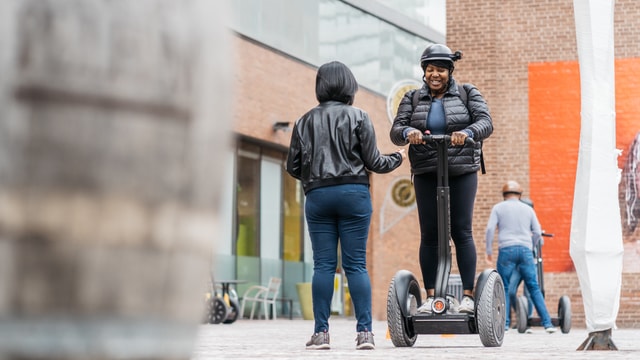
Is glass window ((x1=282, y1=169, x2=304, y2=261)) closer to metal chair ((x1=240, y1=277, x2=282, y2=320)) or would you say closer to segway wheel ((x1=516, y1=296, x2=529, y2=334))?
metal chair ((x1=240, y1=277, x2=282, y2=320))

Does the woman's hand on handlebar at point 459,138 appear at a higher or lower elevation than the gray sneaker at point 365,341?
higher

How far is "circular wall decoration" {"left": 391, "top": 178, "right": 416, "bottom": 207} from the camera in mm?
27936

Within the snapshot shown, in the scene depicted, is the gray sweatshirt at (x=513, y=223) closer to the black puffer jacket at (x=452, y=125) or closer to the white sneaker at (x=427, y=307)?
the white sneaker at (x=427, y=307)

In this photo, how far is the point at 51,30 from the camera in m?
0.76

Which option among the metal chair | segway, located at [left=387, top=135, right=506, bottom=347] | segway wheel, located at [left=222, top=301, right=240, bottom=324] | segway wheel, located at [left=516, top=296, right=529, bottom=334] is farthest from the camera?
the metal chair

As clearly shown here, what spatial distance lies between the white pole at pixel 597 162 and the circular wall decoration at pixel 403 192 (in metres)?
20.9

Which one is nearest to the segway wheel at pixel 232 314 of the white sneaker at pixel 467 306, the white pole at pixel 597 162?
the white sneaker at pixel 467 306

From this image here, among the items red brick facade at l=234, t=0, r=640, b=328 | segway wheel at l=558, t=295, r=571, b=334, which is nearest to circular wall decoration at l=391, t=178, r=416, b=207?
red brick facade at l=234, t=0, r=640, b=328

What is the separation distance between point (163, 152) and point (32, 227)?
0.37ft

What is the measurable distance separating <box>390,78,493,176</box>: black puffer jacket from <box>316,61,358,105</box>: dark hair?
1.58 ft

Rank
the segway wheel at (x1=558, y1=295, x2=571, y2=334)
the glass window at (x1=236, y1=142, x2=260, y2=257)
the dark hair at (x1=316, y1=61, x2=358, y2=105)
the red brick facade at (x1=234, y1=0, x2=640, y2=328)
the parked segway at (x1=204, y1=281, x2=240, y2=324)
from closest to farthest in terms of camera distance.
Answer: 1. the dark hair at (x1=316, y1=61, x2=358, y2=105)
2. the segway wheel at (x1=558, y1=295, x2=571, y2=334)
3. the red brick facade at (x1=234, y1=0, x2=640, y2=328)
4. the parked segway at (x1=204, y1=281, x2=240, y2=324)
5. the glass window at (x1=236, y1=142, x2=260, y2=257)

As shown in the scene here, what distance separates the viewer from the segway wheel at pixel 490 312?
7.40 meters

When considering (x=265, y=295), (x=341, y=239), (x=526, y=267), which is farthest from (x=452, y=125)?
(x=265, y=295)

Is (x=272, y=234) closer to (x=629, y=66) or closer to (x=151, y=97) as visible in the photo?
(x=629, y=66)
